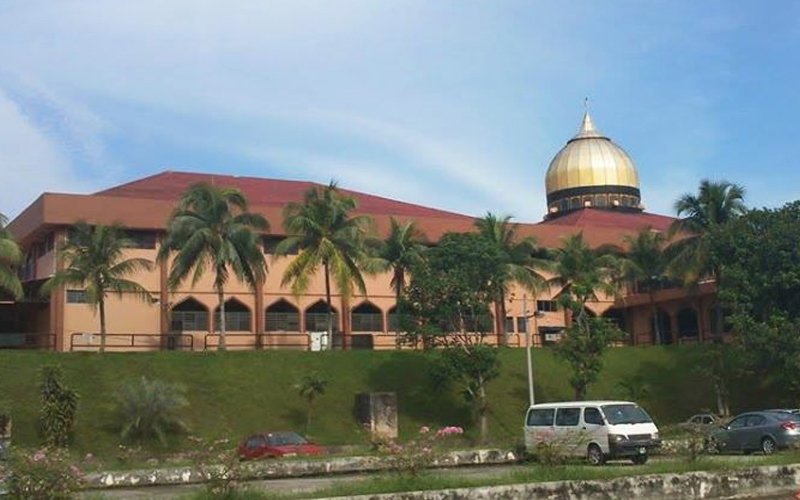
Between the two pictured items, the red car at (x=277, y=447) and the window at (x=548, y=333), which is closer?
the red car at (x=277, y=447)

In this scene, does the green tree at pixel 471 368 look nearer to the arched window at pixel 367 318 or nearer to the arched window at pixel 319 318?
the arched window at pixel 319 318

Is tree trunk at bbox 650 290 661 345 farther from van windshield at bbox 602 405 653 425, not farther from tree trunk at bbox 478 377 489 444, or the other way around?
van windshield at bbox 602 405 653 425

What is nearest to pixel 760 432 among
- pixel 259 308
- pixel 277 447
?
pixel 277 447

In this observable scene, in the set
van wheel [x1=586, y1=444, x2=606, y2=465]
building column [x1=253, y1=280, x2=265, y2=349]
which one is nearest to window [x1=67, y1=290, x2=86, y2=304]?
building column [x1=253, y1=280, x2=265, y2=349]

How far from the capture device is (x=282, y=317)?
158 feet

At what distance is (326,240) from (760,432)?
2161cm

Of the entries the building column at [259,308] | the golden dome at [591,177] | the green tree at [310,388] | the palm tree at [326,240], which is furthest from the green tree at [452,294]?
the golden dome at [591,177]

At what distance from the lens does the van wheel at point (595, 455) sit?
20.4 meters

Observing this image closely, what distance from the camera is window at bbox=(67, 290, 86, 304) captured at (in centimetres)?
4328

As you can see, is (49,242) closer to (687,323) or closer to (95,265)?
(95,265)

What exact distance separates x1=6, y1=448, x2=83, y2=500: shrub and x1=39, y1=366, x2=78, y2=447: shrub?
65.0ft

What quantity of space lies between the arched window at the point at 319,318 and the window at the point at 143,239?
27.7ft

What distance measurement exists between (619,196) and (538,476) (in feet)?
193

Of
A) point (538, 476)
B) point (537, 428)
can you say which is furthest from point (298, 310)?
point (538, 476)
